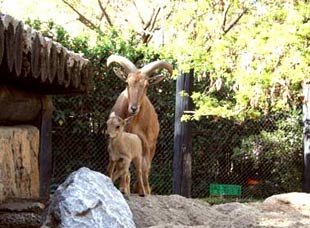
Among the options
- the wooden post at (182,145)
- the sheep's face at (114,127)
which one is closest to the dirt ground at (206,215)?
the sheep's face at (114,127)

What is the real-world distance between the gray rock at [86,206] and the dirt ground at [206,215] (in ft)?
2.65

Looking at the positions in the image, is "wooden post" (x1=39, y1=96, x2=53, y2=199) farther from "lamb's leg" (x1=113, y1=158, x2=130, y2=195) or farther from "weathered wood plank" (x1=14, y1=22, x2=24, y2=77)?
"weathered wood plank" (x1=14, y1=22, x2=24, y2=77)

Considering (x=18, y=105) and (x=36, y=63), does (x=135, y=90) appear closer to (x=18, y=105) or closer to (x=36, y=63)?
(x=18, y=105)

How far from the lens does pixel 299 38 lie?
17.4 ft

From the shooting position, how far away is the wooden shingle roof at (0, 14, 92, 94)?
2.86 m

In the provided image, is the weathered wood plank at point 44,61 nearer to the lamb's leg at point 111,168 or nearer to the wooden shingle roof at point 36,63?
the wooden shingle roof at point 36,63

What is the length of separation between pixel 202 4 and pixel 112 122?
8.80 feet

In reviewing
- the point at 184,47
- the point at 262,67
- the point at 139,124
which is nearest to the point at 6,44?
the point at 139,124

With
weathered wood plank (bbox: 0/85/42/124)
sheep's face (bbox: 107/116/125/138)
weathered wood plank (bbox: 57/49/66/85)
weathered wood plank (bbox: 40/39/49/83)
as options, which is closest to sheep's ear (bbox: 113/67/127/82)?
sheep's face (bbox: 107/116/125/138)

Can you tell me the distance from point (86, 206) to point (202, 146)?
6761 millimetres

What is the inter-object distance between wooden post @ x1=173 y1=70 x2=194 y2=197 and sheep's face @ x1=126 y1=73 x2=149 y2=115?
214cm

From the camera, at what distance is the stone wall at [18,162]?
3.20 meters

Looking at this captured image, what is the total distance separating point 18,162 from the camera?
3385 millimetres

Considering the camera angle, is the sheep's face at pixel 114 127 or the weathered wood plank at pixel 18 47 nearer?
the weathered wood plank at pixel 18 47
